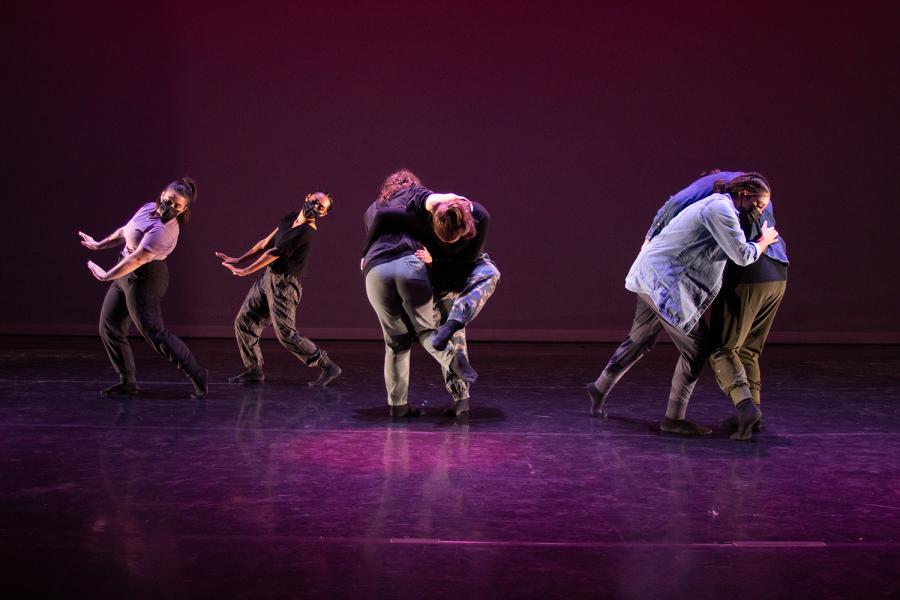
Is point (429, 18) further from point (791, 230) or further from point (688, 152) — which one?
point (791, 230)

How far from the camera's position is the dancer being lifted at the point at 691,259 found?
440cm

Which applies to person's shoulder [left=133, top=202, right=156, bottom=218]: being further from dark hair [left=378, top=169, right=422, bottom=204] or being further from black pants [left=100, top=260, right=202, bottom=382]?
dark hair [left=378, top=169, right=422, bottom=204]

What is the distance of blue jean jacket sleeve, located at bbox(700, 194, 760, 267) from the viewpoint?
171 inches

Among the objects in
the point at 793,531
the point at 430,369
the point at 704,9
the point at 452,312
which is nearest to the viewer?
the point at 793,531

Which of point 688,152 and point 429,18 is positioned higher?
point 429,18

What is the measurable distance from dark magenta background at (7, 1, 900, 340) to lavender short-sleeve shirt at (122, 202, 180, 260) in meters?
3.35

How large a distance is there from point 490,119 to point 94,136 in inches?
140

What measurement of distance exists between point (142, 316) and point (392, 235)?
154cm

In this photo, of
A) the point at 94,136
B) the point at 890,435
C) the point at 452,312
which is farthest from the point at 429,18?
the point at 890,435

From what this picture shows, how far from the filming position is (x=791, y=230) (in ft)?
28.9

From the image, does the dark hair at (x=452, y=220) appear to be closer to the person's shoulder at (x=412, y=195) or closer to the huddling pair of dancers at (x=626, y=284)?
the huddling pair of dancers at (x=626, y=284)

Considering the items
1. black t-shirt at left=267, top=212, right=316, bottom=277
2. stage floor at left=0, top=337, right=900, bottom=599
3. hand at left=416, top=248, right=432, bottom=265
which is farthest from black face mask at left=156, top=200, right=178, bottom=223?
hand at left=416, top=248, right=432, bottom=265

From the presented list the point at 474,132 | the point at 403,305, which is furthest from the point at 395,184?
the point at 474,132

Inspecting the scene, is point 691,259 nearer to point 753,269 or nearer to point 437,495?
point 753,269
